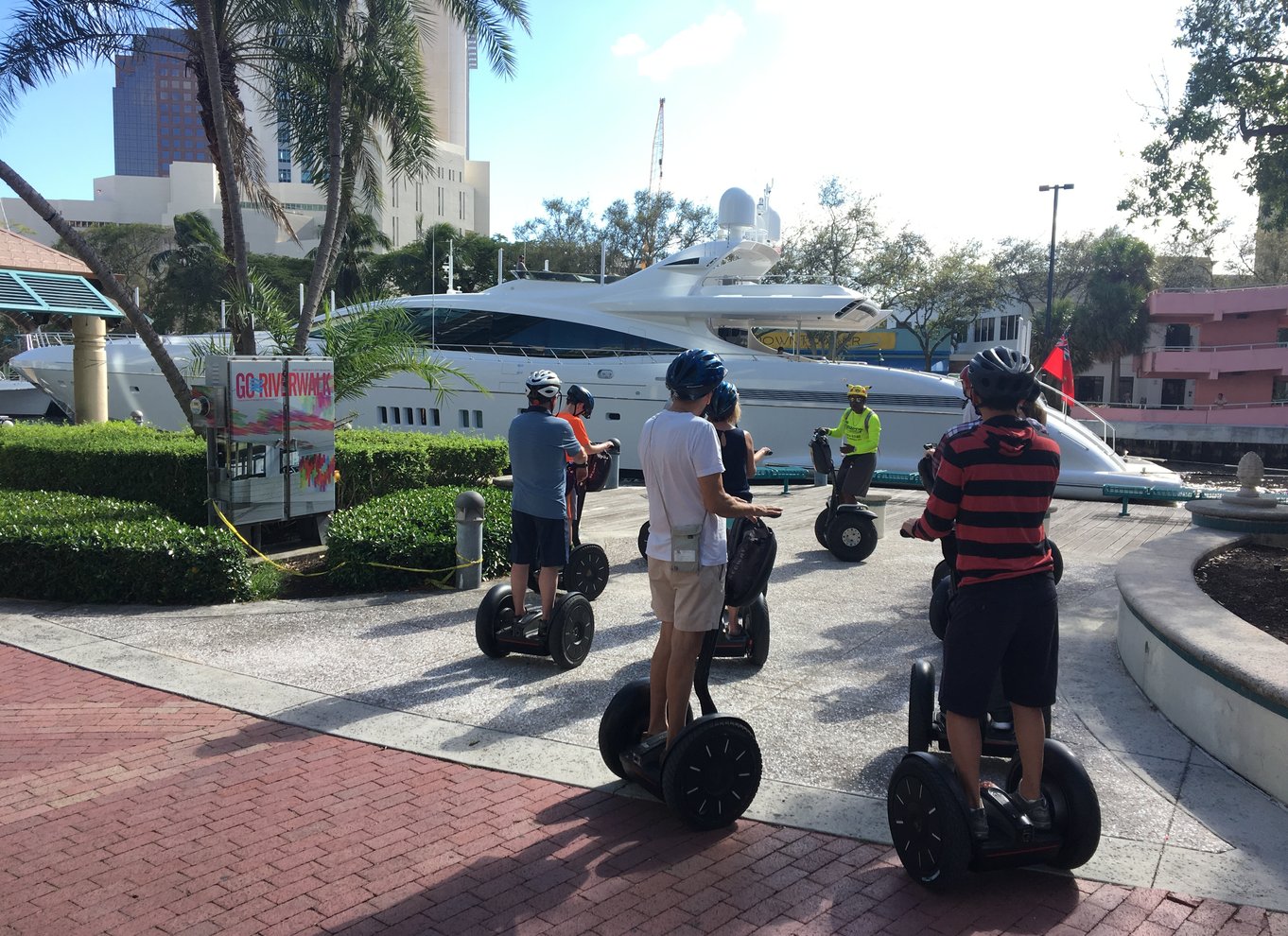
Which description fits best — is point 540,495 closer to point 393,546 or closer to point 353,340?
point 393,546

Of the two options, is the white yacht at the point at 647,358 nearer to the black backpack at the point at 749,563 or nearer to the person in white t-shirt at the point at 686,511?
the black backpack at the point at 749,563

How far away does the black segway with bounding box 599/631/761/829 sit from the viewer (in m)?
3.84

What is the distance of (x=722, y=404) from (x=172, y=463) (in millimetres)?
5992

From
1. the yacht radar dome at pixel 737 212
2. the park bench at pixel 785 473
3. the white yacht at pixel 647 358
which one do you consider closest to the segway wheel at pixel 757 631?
the park bench at pixel 785 473

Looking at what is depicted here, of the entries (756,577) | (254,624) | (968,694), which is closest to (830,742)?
(756,577)

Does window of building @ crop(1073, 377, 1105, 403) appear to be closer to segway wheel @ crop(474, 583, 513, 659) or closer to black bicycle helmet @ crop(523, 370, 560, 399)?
black bicycle helmet @ crop(523, 370, 560, 399)

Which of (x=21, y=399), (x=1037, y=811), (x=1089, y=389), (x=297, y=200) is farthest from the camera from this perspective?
(x=297, y=200)

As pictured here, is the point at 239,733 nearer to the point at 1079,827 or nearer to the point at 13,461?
the point at 1079,827

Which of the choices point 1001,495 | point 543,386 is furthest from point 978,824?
point 543,386

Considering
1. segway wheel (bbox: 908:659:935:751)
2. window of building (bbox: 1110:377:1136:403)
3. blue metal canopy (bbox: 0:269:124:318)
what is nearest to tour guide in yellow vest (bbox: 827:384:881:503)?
segway wheel (bbox: 908:659:935:751)

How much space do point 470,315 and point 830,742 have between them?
17.5m

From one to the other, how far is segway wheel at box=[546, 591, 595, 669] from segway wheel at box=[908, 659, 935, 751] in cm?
219

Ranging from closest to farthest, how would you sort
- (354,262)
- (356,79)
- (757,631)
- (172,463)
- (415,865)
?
(415,865) → (757,631) → (172,463) → (356,79) → (354,262)

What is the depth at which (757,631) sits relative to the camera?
600 centimetres
